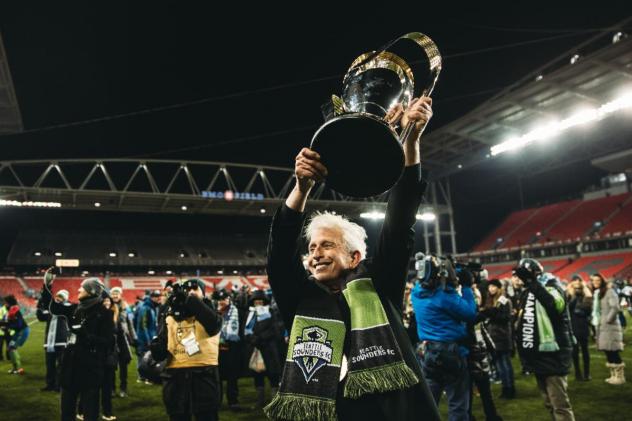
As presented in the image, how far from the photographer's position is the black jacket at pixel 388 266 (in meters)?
1.71

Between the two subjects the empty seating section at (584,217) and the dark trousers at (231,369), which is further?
the empty seating section at (584,217)

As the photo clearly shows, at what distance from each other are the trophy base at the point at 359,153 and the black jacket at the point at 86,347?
446 centimetres

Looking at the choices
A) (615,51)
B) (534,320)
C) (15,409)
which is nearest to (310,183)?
(534,320)

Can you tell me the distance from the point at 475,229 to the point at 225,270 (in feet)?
72.7

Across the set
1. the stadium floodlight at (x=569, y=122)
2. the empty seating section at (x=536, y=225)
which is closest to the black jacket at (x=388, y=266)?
the stadium floodlight at (x=569, y=122)

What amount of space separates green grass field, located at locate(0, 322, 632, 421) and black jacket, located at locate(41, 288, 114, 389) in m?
2.33

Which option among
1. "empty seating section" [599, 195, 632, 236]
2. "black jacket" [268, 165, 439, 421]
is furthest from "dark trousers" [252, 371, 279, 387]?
"empty seating section" [599, 195, 632, 236]

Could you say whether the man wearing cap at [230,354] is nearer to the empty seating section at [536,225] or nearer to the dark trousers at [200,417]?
the dark trousers at [200,417]

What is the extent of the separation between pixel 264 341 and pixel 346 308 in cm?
584

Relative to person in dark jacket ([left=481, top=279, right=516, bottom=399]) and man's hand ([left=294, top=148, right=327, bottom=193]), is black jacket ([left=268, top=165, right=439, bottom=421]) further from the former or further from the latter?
person in dark jacket ([left=481, top=279, right=516, bottom=399])

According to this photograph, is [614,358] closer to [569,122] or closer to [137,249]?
[569,122]

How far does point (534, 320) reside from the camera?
195 inches

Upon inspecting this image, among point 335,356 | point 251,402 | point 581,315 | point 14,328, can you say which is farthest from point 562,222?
point 335,356

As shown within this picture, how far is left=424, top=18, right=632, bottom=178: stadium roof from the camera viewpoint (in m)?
17.2
